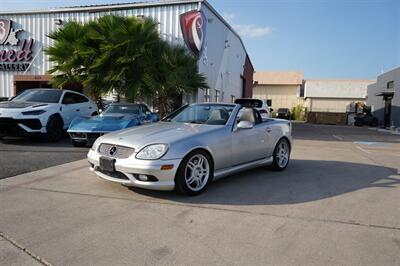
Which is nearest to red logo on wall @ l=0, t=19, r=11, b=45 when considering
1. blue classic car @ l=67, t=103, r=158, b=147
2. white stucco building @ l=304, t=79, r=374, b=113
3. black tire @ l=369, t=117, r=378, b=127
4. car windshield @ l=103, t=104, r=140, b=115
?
car windshield @ l=103, t=104, r=140, b=115

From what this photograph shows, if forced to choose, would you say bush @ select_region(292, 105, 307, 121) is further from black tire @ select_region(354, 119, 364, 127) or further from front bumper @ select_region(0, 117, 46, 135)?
front bumper @ select_region(0, 117, 46, 135)

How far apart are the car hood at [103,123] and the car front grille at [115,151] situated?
3796 mm

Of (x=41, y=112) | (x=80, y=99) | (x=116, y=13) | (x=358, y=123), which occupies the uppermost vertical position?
(x=116, y=13)

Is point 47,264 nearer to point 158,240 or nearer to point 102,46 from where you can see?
point 158,240

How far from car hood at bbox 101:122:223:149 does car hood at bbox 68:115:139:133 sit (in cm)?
346

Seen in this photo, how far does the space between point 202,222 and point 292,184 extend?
2533 millimetres

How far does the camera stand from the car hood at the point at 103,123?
9.11 metres

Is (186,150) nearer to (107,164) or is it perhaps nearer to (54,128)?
(107,164)

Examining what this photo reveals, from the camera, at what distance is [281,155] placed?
7.38 meters

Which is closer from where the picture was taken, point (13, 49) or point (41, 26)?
point (41, 26)

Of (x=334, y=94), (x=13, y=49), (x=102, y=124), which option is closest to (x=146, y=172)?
(x=102, y=124)

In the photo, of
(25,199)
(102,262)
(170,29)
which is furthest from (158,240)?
(170,29)

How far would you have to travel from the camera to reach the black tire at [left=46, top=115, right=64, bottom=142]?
33.3 ft

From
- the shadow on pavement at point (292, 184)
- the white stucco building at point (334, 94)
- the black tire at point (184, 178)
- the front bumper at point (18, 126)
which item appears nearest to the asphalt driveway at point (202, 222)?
the shadow on pavement at point (292, 184)
